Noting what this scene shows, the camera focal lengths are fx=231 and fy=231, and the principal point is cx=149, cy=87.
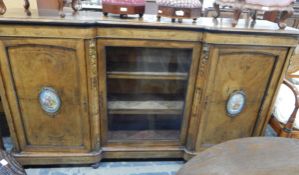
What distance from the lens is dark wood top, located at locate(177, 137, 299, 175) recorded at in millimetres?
753

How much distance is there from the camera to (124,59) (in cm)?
126

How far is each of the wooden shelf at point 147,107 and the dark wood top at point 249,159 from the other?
548mm

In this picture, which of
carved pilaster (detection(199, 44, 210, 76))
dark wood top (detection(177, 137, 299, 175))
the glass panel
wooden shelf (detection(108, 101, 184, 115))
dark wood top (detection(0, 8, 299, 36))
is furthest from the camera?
wooden shelf (detection(108, 101, 184, 115))

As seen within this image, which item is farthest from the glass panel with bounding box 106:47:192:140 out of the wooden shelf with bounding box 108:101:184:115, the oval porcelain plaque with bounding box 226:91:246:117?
the oval porcelain plaque with bounding box 226:91:246:117

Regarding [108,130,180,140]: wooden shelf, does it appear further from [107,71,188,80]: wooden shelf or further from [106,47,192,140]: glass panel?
[107,71,188,80]: wooden shelf

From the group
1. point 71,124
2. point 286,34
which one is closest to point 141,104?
point 71,124

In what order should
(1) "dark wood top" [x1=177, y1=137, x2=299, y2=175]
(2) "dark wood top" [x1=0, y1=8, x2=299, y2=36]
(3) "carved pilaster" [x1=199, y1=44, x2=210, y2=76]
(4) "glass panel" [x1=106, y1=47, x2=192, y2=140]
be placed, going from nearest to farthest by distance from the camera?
(1) "dark wood top" [x1=177, y1=137, x2=299, y2=175]
(2) "dark wood top" [x1=0, y1=8, x2=299, y2=36]
(3) "carved pilaster" [x1=199, y1=44, x2=210, y2=76]
(4) "glass panel" [x1=106, y1=47, x2=192, y2=140]

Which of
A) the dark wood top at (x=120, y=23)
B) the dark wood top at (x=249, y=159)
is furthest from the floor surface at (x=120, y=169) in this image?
the dark wood top at (x=120, y=23)

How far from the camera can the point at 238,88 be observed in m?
1.27

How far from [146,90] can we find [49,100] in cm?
56

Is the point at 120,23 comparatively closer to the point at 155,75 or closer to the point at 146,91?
the point at 155,75

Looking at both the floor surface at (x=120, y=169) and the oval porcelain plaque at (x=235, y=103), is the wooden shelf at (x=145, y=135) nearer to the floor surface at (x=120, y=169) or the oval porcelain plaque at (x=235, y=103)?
the floor surface at (x=120, y=169)

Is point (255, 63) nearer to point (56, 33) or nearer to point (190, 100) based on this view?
point (190, 100)

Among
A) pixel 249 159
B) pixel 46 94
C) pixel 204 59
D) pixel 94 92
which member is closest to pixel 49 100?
pixel 46 94
